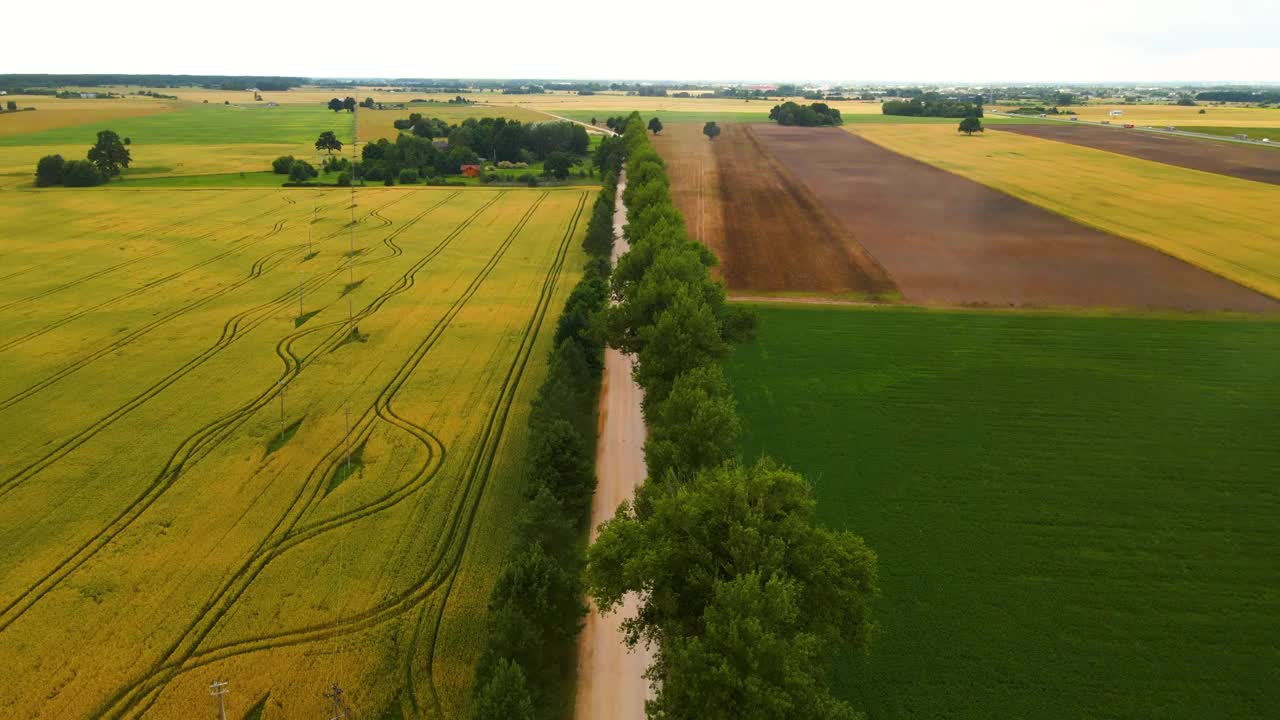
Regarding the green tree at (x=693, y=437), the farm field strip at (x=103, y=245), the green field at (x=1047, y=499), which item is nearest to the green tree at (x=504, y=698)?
the green tree at (x=693, y=437)

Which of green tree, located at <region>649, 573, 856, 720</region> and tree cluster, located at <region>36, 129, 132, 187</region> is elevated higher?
tree cluster, located at <region>36, 129, 132, 187</region>

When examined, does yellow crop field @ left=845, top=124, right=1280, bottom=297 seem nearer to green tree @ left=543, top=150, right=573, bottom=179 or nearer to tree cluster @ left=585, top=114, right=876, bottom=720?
tree cluster @ left=585, top=114, right=876, bottom=720

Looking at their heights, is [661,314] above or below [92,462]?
above

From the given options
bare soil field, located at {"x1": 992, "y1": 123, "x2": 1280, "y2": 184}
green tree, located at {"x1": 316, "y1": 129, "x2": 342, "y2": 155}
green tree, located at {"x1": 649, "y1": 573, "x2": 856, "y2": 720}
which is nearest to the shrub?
green tree, located at {"x1": 316, "y1": 129, "x2": 342, "y2": 155}

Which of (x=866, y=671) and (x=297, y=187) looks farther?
(x=297, y=187)

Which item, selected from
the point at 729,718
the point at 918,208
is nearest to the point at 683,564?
→ the point at 729,718

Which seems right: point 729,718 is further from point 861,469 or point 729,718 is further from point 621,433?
point 621,433
